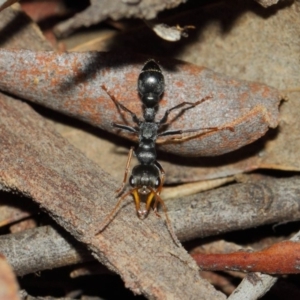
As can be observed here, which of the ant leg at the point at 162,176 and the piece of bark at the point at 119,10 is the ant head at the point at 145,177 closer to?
the ant leg at the point at 162,176

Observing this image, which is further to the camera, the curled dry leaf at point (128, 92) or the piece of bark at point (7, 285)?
the curled dry leaf at point (128, 92)

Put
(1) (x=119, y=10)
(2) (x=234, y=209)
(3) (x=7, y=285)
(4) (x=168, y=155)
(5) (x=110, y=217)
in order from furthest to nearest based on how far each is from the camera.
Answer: (4) (x=168, y=155), (2) (x=234, y=209), (5) (x=110, y=217), (1) (x=119, y=10), (3) (x=7, y=285)

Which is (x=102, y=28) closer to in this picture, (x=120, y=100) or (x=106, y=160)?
(x=120, y=100)

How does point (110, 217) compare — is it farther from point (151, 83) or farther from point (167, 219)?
point (151, 83)

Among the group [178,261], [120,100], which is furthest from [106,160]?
[178,261]

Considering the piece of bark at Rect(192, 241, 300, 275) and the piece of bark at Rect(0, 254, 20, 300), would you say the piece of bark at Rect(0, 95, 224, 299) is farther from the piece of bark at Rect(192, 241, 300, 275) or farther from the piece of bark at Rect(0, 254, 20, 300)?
the piece of bark at Rect(0, 254, 20, 300)

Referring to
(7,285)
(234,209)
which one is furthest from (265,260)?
(7,285)

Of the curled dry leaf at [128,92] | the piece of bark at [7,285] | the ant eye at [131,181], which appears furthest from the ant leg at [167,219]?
the piece of bark at [7,285]
